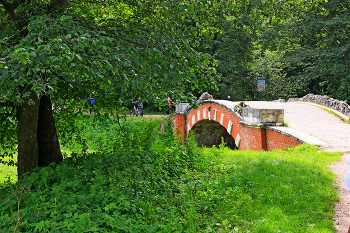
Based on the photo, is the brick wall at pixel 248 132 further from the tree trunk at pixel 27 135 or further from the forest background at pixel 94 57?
the tree trunk at pixel 27 135

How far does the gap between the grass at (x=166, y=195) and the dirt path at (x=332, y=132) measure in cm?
15

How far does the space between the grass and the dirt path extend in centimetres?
15

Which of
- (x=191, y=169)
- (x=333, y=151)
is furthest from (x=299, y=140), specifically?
(x=191, y=169)

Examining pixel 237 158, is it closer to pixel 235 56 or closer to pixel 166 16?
pixel 166 16

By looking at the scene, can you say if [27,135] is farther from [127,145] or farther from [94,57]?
[94,57]

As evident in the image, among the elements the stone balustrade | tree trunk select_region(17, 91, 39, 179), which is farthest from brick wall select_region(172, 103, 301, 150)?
the stone balustrade

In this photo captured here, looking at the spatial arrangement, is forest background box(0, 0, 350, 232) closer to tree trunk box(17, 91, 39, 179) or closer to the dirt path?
tree trunk box(17, 91, 39, 179)

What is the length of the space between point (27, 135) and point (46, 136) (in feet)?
2.11

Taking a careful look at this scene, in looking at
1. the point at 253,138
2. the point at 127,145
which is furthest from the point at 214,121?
the point at 127,145

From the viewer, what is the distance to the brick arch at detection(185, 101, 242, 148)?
36.6 ft

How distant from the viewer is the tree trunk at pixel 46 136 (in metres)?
5.17

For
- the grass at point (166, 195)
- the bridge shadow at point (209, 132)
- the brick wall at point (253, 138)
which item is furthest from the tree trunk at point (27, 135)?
the bridge shadow at point (209, 132)

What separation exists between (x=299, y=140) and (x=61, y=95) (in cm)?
592

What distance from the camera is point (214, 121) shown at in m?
15.1
